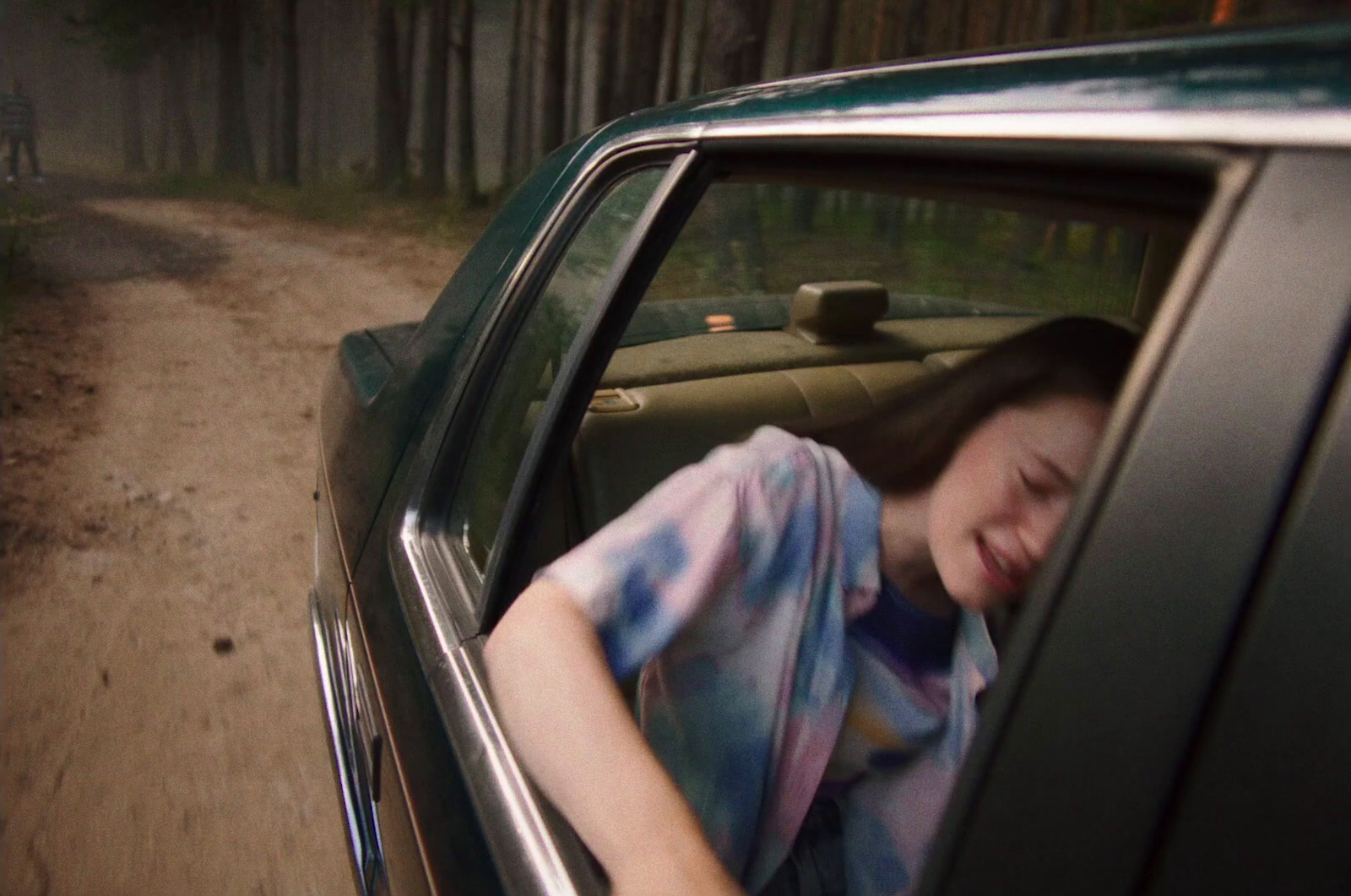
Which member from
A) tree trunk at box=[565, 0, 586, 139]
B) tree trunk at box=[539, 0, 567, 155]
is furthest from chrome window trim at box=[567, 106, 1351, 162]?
tree trunk at box=[565, 0, 586, 139]

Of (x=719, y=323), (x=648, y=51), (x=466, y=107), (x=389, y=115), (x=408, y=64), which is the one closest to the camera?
(x=719, y=323)

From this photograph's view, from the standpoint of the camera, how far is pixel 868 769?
4.40ft

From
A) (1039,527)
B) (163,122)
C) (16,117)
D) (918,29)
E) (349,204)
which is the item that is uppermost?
(918,29)

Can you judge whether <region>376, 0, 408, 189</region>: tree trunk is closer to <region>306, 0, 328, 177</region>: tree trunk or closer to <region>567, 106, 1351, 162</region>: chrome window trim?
<region>306, 0, 328, 177</region>: tree trunk

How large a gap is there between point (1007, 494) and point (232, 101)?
28.6m

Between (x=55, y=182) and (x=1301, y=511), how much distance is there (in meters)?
30.6

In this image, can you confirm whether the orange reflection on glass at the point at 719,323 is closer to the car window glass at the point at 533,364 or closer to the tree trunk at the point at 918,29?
the car window glass at the point at 533,364

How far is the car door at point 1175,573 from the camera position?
1.84 ft

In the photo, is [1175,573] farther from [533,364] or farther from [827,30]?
[827,30]

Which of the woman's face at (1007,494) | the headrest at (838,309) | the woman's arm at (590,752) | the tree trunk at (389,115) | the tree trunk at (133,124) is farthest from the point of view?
the tree trunk at (133,124)

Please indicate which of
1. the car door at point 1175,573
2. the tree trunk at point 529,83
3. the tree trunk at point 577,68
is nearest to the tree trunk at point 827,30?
the tree trunk at point 529,83

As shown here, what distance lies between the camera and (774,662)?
1252 mm

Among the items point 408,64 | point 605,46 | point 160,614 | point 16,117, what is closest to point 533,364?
point 160,614

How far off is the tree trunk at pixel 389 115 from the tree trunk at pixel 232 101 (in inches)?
304
